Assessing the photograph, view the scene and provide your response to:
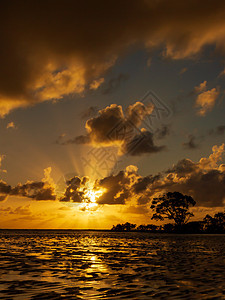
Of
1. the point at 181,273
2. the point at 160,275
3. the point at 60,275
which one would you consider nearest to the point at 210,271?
the point at 181,273

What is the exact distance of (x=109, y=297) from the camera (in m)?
11.4

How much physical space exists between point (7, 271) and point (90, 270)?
460cm

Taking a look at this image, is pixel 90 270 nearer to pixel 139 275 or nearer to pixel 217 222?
pixel 139 275

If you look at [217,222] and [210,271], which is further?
[217,222]

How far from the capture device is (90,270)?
62.3 feet

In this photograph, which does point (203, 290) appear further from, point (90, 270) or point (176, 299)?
point (90, 270)

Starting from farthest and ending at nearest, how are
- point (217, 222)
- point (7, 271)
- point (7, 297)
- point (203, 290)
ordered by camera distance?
point (217, 222) → point (7, 271) → point (203, 290) → point (7, 297)

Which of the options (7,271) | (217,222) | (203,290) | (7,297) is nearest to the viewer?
(7,297)

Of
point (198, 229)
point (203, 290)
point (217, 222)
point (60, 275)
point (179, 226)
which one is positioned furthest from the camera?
point (217, 222)

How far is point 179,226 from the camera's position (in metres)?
129

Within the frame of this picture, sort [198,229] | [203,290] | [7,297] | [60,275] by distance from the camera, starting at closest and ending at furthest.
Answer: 1. [7,297]
2. [203,290]
3. [60,275]
4. [198,229]

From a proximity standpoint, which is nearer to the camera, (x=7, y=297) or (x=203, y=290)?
(x=7, y=297)

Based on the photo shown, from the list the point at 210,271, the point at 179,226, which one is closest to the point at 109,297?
the point at 210,271

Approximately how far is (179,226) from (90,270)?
11547 centimetres
